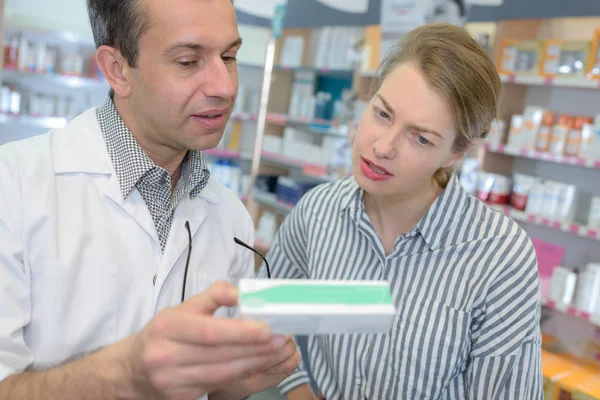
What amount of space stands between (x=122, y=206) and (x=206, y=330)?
27.0 inches

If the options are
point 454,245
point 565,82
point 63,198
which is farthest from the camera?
point 565,82

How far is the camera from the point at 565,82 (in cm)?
353

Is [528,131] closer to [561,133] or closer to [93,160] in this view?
[561,133]

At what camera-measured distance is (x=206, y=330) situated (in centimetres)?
75

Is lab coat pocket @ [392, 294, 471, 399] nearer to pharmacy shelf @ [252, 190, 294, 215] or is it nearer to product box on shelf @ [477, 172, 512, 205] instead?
product box on shelf @ [477, 172, 512, 205]

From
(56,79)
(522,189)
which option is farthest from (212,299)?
(56,79)

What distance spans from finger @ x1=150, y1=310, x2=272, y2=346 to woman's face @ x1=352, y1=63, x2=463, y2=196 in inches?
32.8

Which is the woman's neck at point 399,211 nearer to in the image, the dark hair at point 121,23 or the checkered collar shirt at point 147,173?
the checkered collar shirt at point 147,173

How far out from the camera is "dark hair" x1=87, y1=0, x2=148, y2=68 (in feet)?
4.39

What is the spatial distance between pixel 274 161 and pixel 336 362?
4.98 meters

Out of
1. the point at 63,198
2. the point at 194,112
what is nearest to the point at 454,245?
the point at 194,112

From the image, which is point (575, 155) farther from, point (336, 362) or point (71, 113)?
point (71, 113)

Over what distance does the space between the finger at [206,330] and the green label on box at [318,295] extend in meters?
0.06

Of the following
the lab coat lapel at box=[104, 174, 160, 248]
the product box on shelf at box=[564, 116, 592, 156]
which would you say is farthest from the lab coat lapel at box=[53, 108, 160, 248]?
the product box on shelf at box=[564, 116, 592, 156]
